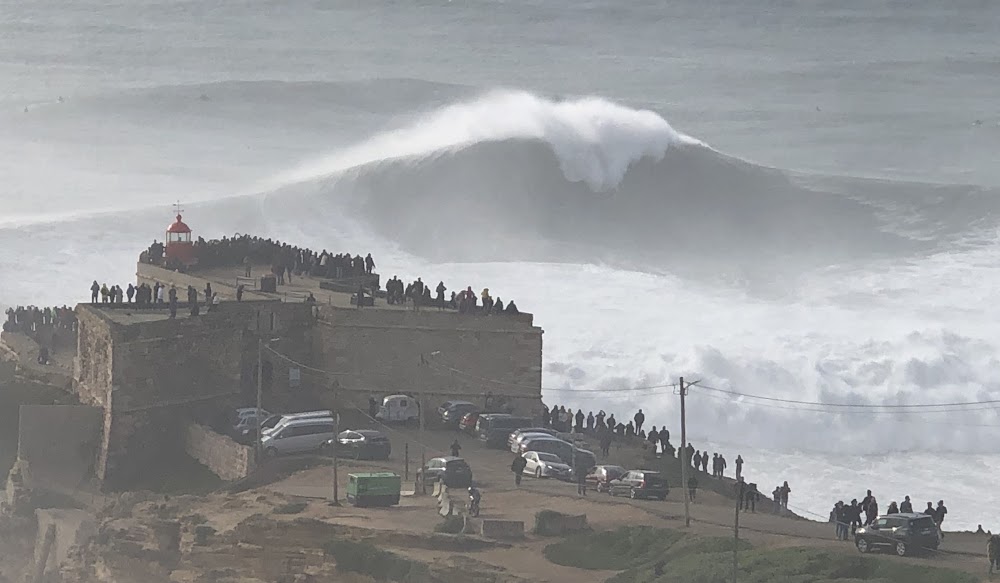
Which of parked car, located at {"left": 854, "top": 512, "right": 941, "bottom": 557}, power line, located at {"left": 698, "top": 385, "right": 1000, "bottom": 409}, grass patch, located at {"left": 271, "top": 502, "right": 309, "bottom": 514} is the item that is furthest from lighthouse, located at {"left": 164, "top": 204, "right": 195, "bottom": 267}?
parked car, located at {"left": 854, "top": 512, "right": 941, "bottom": 557}

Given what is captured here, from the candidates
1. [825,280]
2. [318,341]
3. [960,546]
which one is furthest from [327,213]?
[960,546]

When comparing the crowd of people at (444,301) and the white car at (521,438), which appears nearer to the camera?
the white car at (521,438)

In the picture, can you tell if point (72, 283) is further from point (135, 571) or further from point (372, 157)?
point (135, 571)

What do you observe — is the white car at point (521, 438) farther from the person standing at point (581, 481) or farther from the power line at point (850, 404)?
the power line at point (850, 404)

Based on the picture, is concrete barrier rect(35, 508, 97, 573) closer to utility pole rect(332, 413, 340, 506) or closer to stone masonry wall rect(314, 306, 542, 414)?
utility pole rect(332, 413, 340, 506)

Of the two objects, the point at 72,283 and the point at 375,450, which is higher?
the point at 72,283

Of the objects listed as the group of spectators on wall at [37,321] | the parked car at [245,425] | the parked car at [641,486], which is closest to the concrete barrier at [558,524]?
the parked car at [641,486]

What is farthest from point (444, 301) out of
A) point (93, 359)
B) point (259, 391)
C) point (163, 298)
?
point (93, 359)
